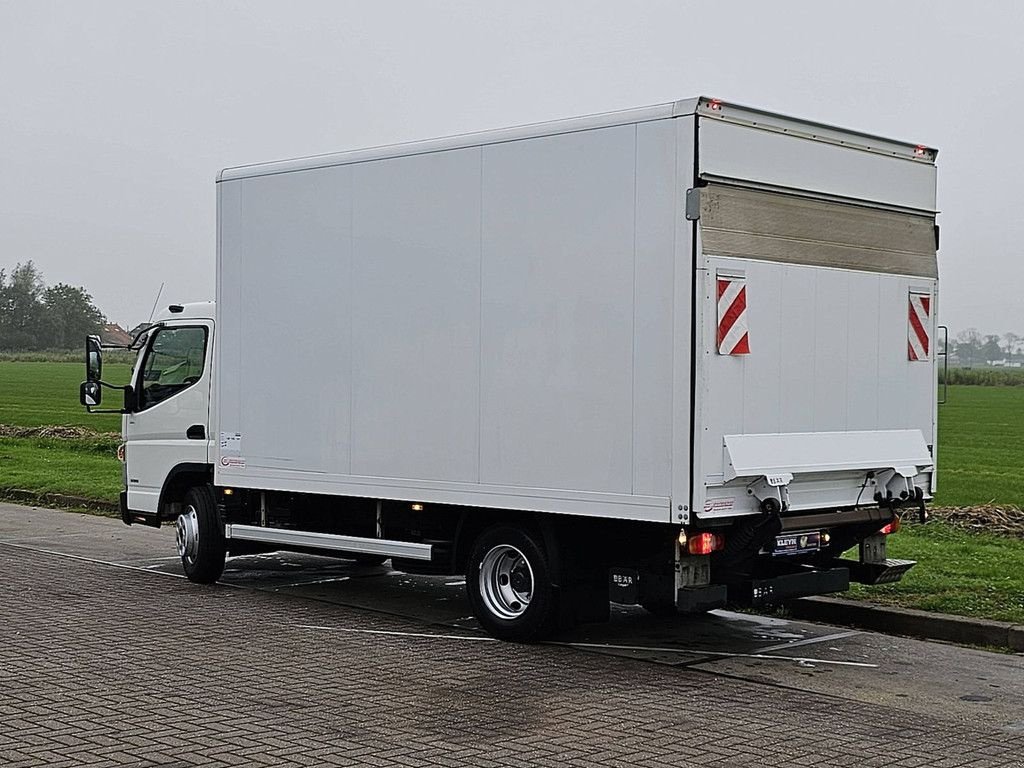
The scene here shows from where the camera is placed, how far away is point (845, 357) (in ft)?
32.3

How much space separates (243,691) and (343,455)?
3063 mm

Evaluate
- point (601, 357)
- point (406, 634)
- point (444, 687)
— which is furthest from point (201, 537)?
point (601, 357)

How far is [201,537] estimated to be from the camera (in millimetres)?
12758

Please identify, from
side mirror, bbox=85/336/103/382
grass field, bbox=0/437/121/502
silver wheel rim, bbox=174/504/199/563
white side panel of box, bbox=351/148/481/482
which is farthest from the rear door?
grass field, bbox=0/437/121/502

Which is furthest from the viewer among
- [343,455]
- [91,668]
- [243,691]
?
[343,455]

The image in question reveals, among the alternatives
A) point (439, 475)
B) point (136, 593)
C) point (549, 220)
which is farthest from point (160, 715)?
point (136, 593)

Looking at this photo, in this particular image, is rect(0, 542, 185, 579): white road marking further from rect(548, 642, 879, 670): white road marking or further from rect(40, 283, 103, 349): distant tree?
rect(40, 283, 103, 349): distant tree

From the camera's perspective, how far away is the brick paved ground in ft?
22.9

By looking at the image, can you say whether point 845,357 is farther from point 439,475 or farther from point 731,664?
point 439,475

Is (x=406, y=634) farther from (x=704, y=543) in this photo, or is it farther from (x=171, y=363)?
(x=171, y=363)

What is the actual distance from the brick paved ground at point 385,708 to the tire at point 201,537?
5.81 ft

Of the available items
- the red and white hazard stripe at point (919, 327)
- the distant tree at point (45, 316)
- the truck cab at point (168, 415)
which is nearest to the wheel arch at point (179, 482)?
the truck cab at point (168, 415)

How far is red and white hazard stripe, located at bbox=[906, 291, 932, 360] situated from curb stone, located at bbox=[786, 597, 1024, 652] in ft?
6.14

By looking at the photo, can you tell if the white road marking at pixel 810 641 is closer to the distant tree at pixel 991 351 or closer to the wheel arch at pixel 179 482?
the wheel arch at pixel 179 482
